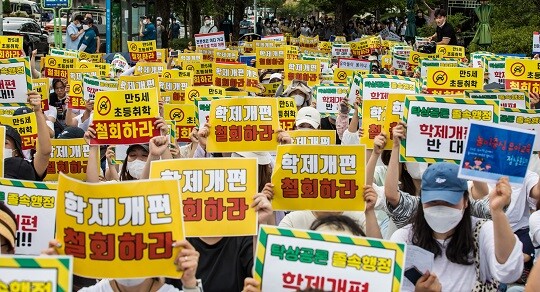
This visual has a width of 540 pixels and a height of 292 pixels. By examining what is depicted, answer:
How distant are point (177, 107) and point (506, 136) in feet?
19.0

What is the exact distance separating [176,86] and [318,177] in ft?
23.4

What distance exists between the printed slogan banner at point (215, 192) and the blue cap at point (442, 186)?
947 millimetres

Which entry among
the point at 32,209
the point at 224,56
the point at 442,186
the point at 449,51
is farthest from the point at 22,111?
the point at 449,51

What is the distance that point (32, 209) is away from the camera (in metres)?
5.91

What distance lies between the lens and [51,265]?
3795mm

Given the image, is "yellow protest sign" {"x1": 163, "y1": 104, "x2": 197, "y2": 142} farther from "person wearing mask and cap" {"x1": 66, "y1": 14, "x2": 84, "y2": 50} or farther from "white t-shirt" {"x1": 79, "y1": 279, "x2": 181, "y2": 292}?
"person wearing mask and cap" {"x1": 66, "y1": 14, "x2": 84, "y2": 50}

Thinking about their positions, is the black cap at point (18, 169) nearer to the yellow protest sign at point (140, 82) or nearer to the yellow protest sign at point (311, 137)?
the yellow protest sign at point (311, 137)

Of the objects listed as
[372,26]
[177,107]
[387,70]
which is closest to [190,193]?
[177,107]

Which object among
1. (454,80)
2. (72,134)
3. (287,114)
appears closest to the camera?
(72,134)

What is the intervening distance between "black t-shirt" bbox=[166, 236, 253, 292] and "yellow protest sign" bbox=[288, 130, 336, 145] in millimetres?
3065

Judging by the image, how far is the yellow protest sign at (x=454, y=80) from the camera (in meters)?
11.4

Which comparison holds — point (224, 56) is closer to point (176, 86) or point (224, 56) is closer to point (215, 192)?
point (176, 86)

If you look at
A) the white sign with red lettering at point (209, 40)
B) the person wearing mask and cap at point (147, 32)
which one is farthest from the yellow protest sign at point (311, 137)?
the person wearing mask and cap at point (147, 32)

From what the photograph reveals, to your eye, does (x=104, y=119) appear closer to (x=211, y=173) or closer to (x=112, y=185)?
(x=211, y=173)
